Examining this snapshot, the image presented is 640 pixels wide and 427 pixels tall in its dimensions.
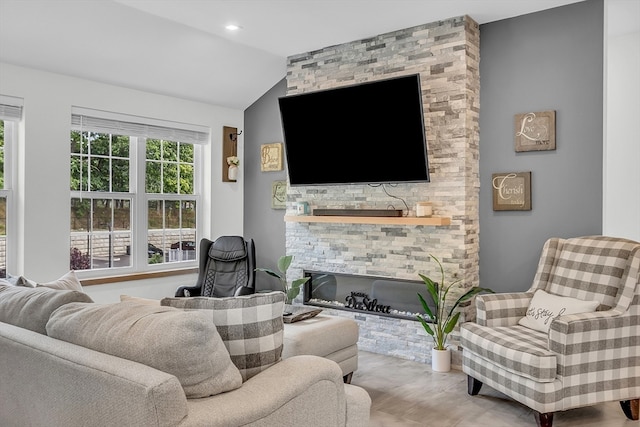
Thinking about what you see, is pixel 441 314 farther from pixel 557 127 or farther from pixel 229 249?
pixel 229 249

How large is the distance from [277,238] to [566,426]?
349 centimetres

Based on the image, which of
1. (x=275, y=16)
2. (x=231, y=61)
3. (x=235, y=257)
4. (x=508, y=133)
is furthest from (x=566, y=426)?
(x=231, y=61)

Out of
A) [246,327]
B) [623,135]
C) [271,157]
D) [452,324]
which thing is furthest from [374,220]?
[246,327]

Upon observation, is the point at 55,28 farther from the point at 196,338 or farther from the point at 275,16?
the point at 196,338

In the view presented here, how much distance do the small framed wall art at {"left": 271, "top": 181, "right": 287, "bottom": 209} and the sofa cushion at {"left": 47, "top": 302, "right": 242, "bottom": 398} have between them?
3.91m

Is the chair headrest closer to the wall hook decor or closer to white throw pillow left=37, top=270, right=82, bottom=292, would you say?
the wall hook decor

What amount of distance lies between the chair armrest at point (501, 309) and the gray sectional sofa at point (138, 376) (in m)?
1.72

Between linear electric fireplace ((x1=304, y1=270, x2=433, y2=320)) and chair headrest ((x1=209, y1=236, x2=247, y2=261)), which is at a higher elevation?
chair headrest ((x1=209, y1=236, x2=247, y2=261))

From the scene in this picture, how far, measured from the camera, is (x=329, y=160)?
468 centimetres

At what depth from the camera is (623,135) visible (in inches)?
176

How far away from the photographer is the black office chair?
4922 millimetres

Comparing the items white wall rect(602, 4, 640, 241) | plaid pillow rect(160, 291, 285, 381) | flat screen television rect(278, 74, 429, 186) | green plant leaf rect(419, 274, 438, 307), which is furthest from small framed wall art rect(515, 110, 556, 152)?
plaid pillow rect(160, 291, 285, 381)

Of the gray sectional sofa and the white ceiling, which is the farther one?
the white ceiling

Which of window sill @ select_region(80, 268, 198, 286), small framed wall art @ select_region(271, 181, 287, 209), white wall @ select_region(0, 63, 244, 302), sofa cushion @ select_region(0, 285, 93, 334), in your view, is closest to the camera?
sofa cushion @ select_region(0, 285, 93, 334)
